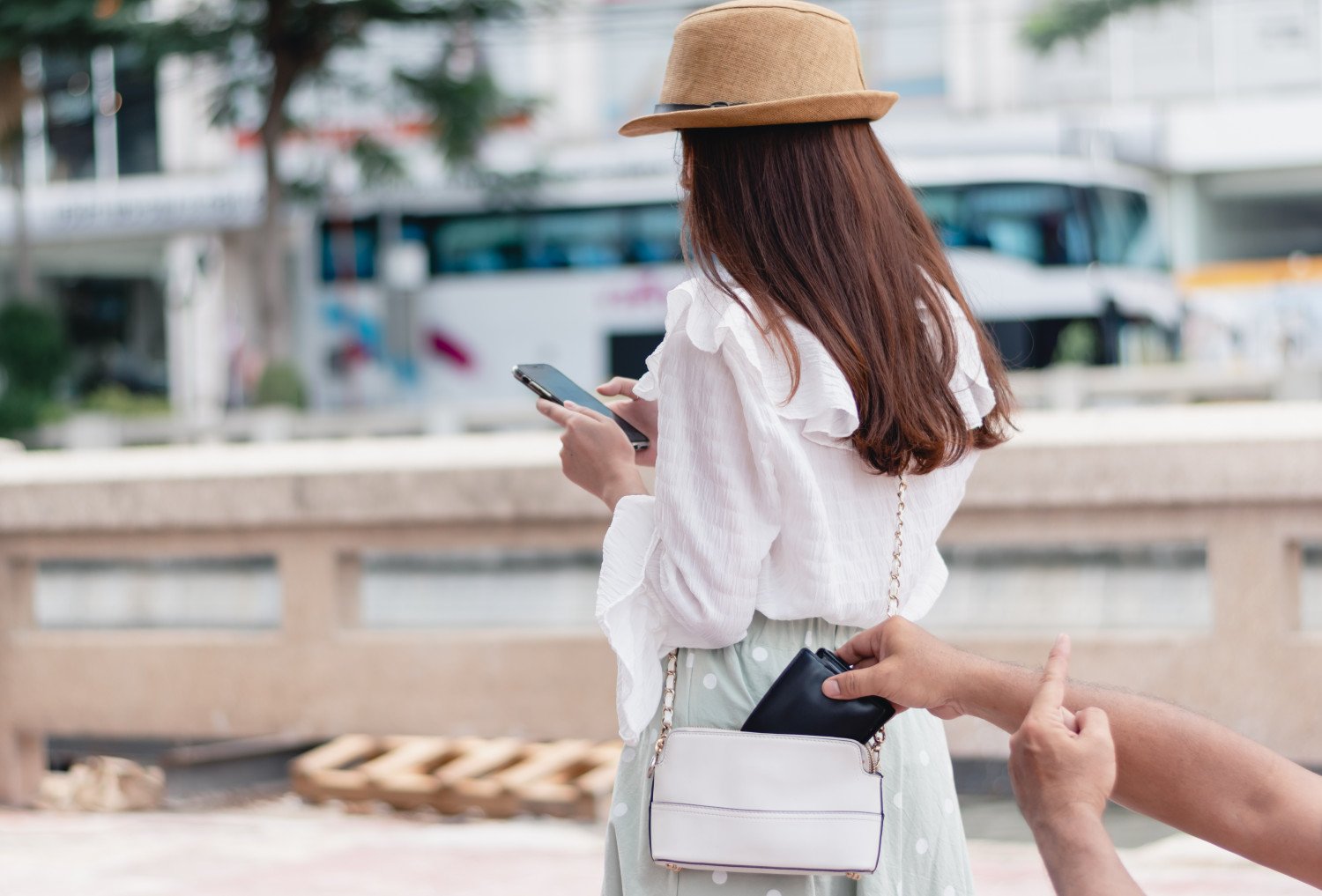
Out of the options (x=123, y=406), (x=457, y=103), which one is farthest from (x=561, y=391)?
(x=123, y=406)

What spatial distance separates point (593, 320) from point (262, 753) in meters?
17.2

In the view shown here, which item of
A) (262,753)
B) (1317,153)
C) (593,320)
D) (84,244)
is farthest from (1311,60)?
(262,753)

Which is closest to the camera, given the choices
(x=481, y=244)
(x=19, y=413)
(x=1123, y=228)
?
(x=19, y=413)

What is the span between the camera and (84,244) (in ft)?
103

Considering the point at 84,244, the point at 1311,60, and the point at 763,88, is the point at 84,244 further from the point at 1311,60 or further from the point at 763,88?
the point at 763,88

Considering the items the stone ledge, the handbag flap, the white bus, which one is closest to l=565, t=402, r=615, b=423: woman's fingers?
the handbag flap

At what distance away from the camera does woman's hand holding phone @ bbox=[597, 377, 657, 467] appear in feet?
6.75

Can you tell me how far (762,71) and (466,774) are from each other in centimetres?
351

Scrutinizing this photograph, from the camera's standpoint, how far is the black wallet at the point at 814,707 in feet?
5.23

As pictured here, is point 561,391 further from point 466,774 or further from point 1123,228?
point 1123,228

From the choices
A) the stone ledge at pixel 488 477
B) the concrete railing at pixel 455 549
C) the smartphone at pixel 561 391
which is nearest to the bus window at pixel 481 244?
the stone ledge at pixel 488 477

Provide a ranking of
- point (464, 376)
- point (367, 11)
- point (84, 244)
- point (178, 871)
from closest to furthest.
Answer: point (178, 871) → point (367, 11) → point (464, 376) → point (84, 244)

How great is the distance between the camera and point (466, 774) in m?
4.86

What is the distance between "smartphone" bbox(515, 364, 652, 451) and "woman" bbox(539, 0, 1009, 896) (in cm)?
24
